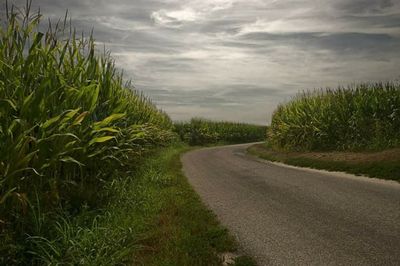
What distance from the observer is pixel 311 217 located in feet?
25.0

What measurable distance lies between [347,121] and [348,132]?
0.54 meters

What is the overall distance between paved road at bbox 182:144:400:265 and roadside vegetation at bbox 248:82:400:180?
6.99 feet

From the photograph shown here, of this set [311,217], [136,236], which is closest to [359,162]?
[311,217]

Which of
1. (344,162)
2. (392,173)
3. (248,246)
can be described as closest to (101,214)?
(248,246)

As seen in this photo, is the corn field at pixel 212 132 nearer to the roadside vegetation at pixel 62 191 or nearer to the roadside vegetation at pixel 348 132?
the roadside vegetation at pixel 348 132

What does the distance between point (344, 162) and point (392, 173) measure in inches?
123

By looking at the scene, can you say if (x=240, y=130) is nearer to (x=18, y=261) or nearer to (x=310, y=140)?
(x=310, y=140)

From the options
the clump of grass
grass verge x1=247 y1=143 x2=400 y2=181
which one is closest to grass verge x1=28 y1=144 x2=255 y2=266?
the clump of grass

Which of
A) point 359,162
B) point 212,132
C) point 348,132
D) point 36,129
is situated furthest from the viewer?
point 212,132

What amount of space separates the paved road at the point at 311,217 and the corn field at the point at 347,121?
5.95m

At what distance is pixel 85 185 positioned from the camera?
6918 millimetres

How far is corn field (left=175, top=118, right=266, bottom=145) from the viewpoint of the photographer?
1785 inches

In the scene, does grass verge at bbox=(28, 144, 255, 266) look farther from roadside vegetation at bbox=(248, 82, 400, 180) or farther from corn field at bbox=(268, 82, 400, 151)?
corn field at bbox=(268, 82, 400, 151)

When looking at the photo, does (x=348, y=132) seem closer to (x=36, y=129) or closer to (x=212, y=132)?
(x=36, y=129)
